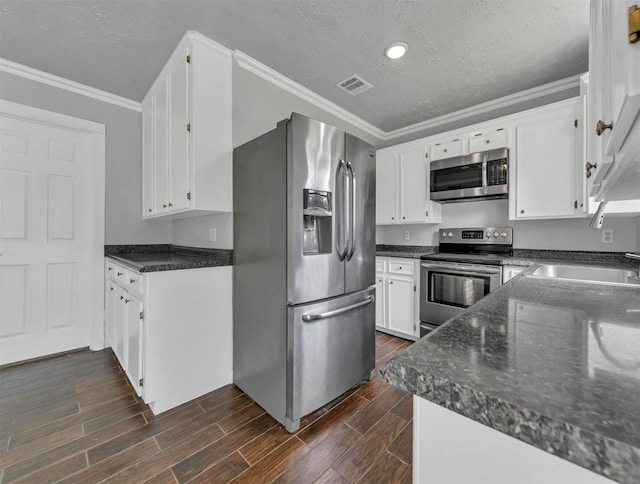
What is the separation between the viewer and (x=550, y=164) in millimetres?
2449

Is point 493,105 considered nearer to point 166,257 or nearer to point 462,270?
point 462,270

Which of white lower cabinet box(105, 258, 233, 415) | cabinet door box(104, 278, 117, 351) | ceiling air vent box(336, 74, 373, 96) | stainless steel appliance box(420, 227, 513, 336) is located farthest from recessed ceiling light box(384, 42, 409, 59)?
cabinet door box(104, 278, 117, 351)

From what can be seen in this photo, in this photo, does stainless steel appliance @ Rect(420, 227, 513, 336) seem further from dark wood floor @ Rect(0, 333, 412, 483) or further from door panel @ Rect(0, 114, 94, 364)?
door panel @ Rect(0, 114, 94, 364)

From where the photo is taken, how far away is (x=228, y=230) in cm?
227

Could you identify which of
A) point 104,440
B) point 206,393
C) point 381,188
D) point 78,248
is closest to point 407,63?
point 381,188

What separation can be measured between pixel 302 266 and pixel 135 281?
1.24 metres

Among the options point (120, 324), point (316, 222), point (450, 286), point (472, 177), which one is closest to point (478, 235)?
point (472, 177)

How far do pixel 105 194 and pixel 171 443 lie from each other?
8.61 ft

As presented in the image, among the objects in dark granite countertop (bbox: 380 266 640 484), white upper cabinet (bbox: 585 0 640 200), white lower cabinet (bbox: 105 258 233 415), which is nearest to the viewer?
dark granite countertop (bbox: 380 266 640 484)

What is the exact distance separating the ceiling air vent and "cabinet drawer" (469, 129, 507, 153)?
1.23 metres

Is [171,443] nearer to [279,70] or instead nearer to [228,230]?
[228,230]

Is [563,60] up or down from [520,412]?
up

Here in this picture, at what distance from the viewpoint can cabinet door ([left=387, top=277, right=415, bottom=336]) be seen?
302 cm

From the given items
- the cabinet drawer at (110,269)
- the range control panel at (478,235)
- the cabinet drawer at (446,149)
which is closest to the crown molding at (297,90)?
the cabinet drawer at (446,149)
